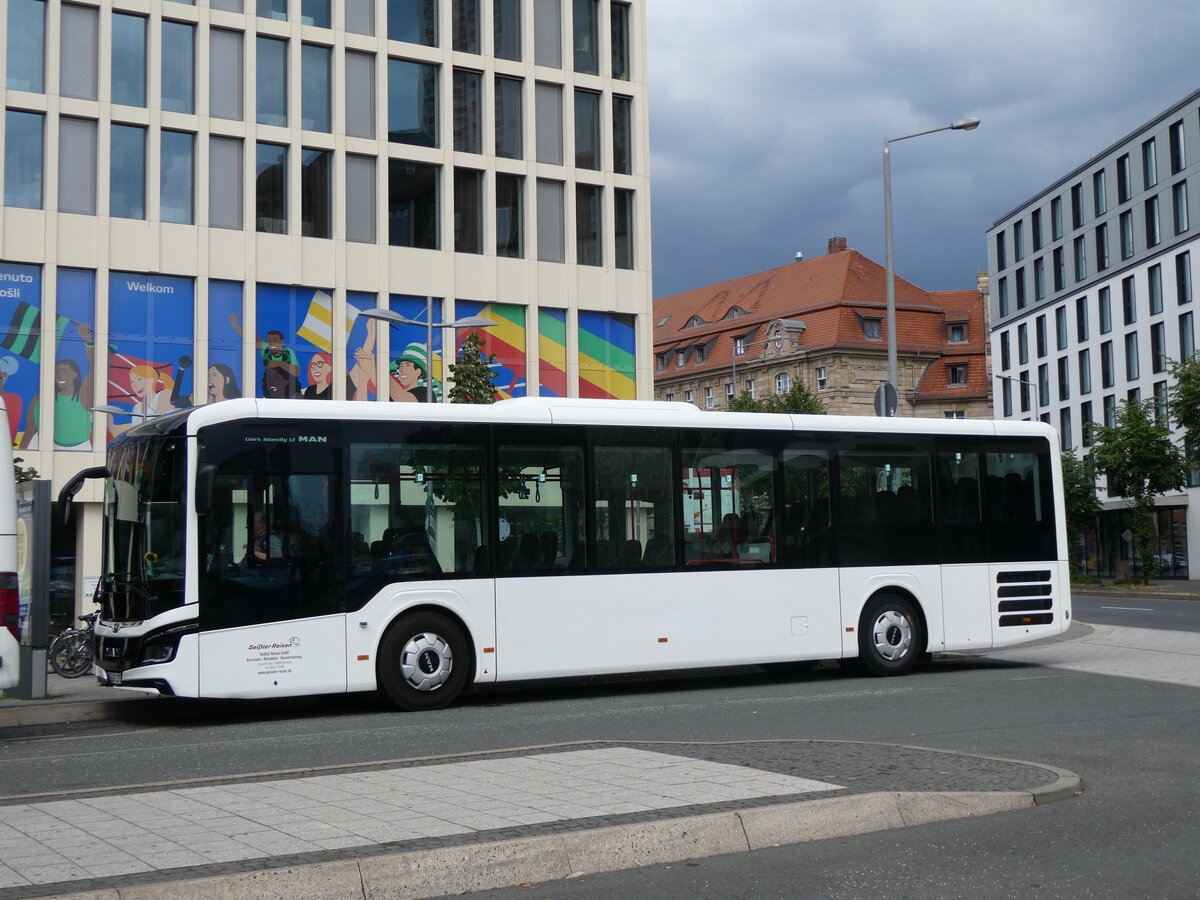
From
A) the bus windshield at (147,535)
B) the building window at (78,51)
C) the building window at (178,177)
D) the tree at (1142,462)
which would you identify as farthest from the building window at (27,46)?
the tree at (1142,462)

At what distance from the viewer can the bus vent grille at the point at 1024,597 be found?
17.0 meters

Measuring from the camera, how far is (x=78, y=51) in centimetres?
3562

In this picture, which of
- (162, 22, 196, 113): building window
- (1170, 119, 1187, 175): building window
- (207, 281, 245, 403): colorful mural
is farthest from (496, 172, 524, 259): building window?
(1170, 119, 1187, 175): building window

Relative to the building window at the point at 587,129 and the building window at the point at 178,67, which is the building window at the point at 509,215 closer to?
the building window at the point at 587,129

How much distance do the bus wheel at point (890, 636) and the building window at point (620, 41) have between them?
97.2ft

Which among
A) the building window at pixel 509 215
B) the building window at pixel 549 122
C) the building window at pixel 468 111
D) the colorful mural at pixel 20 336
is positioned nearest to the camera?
the colorful mural at pixel 20 336

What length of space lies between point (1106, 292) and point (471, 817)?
70100 mm

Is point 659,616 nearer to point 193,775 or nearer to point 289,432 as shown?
point 289,432

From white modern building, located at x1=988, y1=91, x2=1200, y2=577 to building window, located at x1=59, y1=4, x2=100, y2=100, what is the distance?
124 feet

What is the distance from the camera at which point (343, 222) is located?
38062 mm

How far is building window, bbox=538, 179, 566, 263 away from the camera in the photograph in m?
41.1

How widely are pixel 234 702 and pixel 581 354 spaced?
87.1 feet

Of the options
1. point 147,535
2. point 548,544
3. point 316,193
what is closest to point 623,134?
point 316,193

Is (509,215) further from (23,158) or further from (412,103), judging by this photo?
(23,158)
